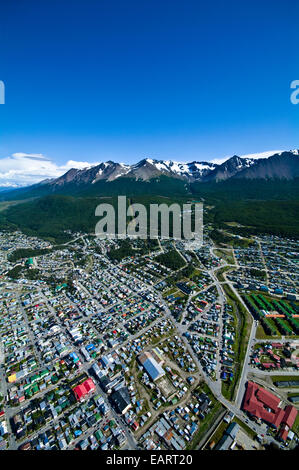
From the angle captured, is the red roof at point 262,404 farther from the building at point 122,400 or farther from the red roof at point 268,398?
the building at point 122,400

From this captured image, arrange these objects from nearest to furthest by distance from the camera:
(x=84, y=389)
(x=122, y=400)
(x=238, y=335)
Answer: (x=122, y=400)
(x=84, y=389)
(x=238, y=335)

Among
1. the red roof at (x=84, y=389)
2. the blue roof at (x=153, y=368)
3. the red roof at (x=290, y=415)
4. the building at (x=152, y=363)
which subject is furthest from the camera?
the building at (x=152, y=363)

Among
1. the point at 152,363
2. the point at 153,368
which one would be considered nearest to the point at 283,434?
the point at 153,368

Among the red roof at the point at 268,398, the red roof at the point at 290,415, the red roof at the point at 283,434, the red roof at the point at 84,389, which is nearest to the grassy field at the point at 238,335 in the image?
the red roof at the point at 268,398

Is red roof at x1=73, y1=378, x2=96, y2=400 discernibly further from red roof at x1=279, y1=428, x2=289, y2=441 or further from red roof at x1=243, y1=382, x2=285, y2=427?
red roof at x1=279, y1=428, x2=289, y2=441

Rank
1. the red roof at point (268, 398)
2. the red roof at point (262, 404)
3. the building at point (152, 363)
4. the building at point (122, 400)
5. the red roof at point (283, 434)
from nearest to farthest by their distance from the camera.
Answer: the red roof at point (283, 434) → the red roof at point (262, 404) → the building at point (122, 400) → the red roof at point (268, 398) → the building at point (152, 363)

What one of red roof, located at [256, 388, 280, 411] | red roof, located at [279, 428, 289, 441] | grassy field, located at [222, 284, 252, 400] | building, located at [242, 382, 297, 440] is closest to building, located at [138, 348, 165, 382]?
grassy field, located at [222, 284, 252, 400]

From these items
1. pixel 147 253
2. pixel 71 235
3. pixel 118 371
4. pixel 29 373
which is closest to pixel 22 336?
pixel 29 373

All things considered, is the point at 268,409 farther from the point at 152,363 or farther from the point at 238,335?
the point at 152,363
